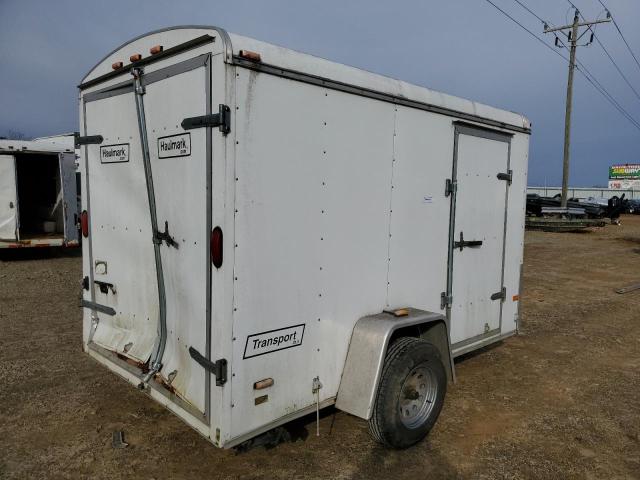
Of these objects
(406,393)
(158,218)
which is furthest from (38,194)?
(406,393)

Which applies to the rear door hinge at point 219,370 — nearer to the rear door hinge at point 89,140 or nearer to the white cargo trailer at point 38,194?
the rear door hinge at point 89,140

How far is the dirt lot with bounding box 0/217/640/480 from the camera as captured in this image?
11.7 feet

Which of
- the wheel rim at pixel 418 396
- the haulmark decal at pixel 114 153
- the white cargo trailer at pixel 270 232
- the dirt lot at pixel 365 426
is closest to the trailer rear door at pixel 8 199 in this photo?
the dirt lot at pixel 365 426

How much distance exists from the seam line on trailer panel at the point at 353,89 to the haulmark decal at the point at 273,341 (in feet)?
5.07

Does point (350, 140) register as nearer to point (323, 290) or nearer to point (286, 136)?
point (286, 136)

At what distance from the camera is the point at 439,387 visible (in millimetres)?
4047

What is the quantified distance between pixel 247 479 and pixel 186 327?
1091 millimetres

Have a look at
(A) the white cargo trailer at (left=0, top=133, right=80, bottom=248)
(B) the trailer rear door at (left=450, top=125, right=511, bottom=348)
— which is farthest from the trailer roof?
(A) the white cargo trailer at (left=0, top=133, right=80, bottom=248)

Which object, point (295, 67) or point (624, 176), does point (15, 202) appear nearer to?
point (295, 67)

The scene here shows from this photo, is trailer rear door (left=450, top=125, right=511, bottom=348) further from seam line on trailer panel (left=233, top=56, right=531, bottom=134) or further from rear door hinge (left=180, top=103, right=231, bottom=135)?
rear door hinge (left=180, top=103, right=231, bottom=135)

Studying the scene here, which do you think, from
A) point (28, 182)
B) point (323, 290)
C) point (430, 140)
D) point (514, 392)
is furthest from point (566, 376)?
point (28, 182)

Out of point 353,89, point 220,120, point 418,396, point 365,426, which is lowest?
point 365,426

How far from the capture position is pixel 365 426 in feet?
13.8

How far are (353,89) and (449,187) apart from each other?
143cm
